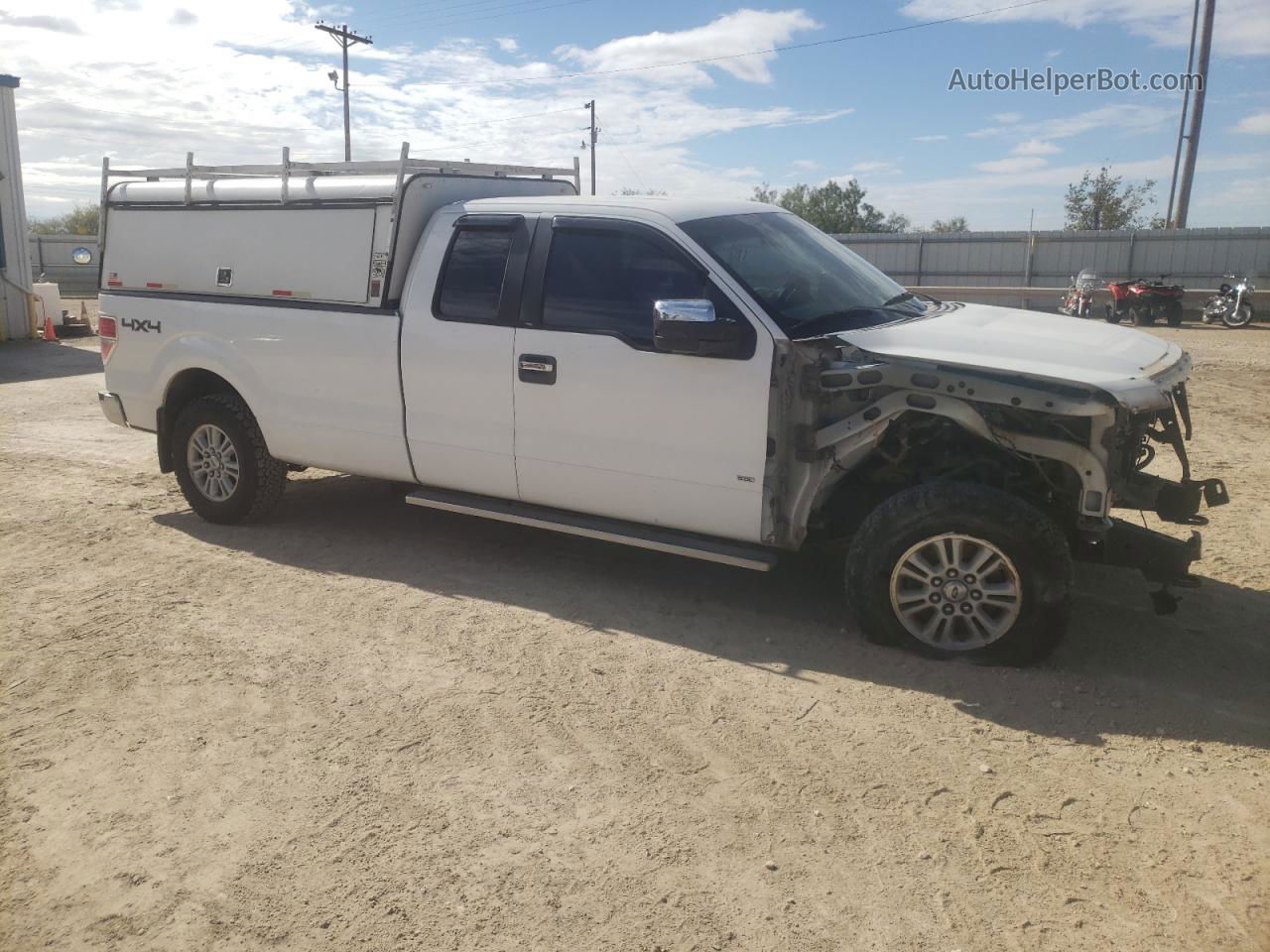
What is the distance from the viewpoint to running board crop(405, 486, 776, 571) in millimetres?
5008

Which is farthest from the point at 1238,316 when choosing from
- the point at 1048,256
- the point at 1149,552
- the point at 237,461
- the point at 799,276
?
the point at 237,461

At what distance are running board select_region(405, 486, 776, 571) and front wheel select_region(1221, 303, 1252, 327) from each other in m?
21.9

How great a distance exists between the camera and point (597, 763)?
392cm

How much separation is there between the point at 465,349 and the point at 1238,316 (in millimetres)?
22666

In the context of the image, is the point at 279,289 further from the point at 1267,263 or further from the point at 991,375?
the point at 1267,263

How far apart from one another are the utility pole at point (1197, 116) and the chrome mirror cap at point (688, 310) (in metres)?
28.7

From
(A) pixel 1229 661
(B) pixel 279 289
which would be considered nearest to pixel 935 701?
(A) pixel 1229 661

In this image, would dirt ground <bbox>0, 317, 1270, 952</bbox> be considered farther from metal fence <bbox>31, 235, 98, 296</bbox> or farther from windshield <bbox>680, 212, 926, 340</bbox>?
metal fence <bbox>31, 235, 98, 296</bbox>

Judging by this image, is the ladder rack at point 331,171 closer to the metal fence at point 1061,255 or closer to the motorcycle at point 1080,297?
the motorcycle at point 1080,297

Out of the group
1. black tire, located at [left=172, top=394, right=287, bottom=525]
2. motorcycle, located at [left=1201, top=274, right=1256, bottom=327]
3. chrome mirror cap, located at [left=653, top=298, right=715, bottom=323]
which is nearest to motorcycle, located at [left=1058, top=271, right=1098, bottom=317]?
motorcycle, located at [left=1201, top=274, right=1256, bottom=327]

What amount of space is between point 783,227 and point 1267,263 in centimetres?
2811

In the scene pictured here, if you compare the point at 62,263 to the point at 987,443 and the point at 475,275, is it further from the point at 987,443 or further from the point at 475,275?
the point at 987,443

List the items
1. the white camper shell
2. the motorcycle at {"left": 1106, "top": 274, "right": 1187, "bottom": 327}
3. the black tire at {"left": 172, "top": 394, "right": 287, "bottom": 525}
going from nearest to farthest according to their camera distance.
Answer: the white camper shell → the black tire at {"left": 172, "top": 394, "right": 287, "bottom": 525} → the motorcycle at {"left": 1106, "top": 274, "right": 1187, "bottom": 327}

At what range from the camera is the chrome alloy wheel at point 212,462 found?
6.87 m
